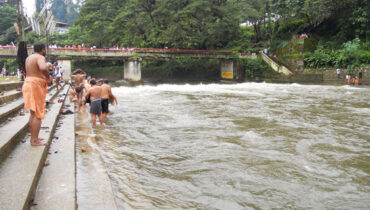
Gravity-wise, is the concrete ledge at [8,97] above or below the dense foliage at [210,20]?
below

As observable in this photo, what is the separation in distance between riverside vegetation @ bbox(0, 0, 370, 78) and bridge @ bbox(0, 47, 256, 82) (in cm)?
133

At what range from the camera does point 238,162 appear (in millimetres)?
6602

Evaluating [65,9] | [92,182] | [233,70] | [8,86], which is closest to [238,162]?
[92,182]

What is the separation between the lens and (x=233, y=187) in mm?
5316

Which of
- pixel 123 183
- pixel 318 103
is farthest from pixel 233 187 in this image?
pixel 318 103

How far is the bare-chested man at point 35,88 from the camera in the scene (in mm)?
4855

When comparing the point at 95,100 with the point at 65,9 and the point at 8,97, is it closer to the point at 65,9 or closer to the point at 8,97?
the point at 8,97

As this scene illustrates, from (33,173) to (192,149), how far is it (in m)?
4.34

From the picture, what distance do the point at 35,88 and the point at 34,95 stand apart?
0.12 meters

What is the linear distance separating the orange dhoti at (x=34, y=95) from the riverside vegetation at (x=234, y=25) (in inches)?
1138

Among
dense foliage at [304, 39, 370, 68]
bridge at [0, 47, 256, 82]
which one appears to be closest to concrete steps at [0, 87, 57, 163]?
bridge at [0, 47, 256, 82]

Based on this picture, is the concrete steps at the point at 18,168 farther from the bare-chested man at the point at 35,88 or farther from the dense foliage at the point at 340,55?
the dense foliage at the point at 340,55

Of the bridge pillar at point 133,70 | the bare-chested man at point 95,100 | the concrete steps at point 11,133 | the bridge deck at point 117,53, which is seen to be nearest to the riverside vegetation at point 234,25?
the bridge deck at point 117,53

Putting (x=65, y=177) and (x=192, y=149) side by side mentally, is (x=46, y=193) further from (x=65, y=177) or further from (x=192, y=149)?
(x=192, y=149)
